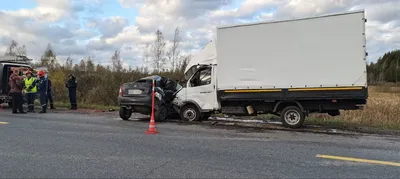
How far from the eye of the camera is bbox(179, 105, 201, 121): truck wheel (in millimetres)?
11250

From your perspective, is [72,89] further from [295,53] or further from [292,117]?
[295,53]

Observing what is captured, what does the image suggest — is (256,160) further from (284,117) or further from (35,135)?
(35,135)

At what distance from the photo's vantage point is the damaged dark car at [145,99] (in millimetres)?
11142

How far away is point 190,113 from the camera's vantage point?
11305 mm

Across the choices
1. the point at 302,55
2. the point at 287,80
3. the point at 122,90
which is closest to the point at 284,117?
the point at 287,80

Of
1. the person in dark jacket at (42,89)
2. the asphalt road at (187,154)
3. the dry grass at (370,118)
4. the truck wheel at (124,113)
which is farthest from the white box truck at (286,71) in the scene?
the person in dark jacket at (42,89)

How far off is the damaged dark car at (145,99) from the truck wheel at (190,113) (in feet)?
2.07

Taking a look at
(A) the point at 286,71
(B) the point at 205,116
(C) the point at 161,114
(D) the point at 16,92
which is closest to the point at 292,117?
(A) the point at 286,71

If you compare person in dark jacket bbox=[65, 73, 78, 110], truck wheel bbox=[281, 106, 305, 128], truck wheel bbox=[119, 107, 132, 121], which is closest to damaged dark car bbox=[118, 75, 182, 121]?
truck wheel bbox=[119, 107, 132, 121]

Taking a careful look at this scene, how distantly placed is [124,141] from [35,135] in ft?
7.44

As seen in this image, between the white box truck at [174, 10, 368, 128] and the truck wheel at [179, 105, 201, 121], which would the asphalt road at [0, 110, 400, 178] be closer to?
the white box truck at [174, 10, 368, 128]

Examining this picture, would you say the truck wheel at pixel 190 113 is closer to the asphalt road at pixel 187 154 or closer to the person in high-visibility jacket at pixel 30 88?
the asphalt road at pixel 187 154

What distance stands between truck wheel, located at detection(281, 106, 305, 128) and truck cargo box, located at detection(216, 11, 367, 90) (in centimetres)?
74

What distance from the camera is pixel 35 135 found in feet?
26.0
